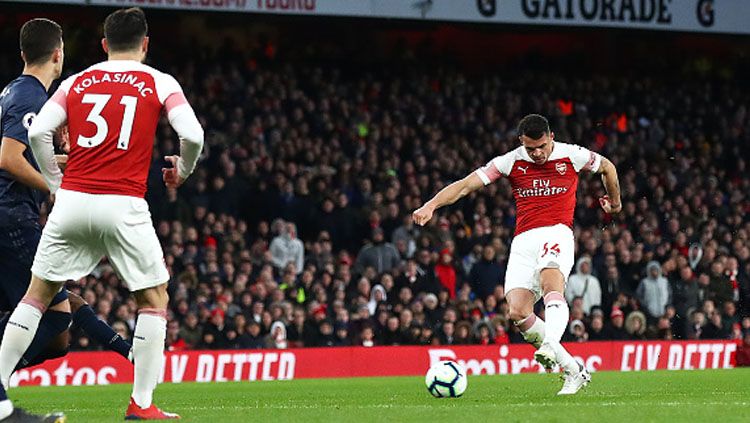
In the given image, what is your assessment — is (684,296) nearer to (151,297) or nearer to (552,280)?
(552,280)

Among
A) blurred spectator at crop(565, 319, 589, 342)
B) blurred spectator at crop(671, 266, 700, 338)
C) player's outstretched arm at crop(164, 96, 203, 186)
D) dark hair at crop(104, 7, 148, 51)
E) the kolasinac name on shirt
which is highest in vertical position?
dark hair at crop(104, 7, 148, 51)

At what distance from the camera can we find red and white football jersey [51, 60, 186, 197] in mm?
7555

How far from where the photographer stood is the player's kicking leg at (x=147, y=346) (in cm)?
768

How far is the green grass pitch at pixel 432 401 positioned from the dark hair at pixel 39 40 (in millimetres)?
2183

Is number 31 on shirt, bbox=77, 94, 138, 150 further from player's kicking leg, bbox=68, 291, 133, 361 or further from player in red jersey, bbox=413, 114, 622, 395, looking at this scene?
player in red jersey, bbox=413, 114, 622, 395

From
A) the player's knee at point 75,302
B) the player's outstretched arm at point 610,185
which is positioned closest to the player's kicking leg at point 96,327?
the player's knee at point 75,302

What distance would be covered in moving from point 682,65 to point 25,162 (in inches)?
997

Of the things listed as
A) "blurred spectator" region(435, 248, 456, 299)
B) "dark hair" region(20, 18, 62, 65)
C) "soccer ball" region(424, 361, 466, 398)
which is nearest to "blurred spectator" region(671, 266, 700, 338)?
"blurred spectator" region(435, 248, 456, 299)

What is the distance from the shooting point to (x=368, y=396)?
12.2m

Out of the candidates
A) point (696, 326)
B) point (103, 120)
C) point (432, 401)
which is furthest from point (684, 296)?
point (103, 120)

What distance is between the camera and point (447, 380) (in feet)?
34.9

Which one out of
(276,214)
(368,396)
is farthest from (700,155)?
(368,396)

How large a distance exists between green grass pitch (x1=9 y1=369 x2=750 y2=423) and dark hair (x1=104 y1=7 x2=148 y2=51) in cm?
218

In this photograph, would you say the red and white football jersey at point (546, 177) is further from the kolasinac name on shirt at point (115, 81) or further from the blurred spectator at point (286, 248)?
the blurred spectator at point (286, 248)
